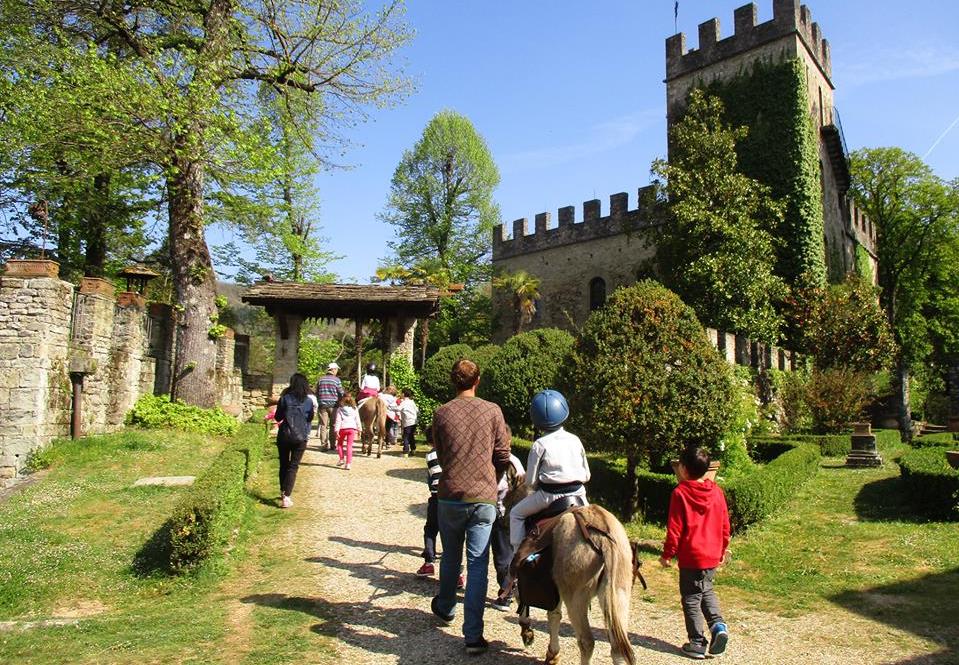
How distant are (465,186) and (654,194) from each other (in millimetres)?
17208

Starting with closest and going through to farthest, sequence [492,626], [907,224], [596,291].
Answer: [492,626] → [596,291] → [907,224]

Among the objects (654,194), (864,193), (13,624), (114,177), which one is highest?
(864,193)

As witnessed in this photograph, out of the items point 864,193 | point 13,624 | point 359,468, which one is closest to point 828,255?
point 864,193

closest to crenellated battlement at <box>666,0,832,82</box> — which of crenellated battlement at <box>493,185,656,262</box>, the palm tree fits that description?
crenellated battlement at <box>493,185,656,262</box>

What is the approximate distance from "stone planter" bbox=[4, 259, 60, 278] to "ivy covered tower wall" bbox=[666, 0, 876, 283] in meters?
21.5

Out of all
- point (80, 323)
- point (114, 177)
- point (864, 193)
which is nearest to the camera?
point (80, 323)

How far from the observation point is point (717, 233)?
74.3 ft

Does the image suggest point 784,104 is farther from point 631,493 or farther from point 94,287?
point 94,287

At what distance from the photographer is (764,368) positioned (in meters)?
21.7

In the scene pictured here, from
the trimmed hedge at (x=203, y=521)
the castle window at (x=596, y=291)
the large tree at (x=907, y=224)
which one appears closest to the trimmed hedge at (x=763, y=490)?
the trimmed hedge at (x=203, y=521)

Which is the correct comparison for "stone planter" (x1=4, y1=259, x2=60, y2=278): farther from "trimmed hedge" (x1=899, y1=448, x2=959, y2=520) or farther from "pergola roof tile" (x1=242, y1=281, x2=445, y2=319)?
"trimmed hedge" (x1=899, y1=448, x2=959, y2=520)

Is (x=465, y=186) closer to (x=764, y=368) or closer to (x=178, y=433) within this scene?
(x=764, y=368)

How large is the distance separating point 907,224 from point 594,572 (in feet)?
130

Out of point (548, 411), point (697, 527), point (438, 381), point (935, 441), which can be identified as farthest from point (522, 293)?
point (548, 411)
